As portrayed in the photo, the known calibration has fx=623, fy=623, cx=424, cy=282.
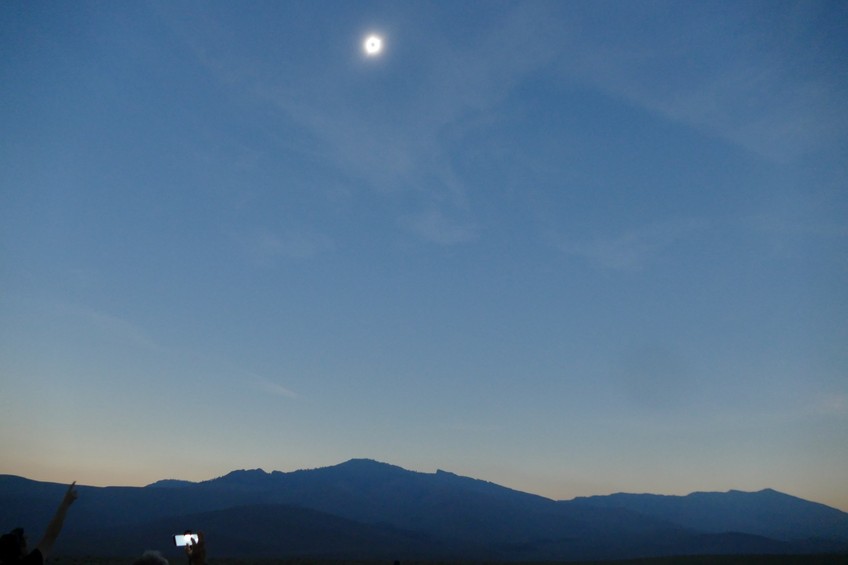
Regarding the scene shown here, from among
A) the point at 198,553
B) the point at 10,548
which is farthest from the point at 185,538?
the point at 10,548

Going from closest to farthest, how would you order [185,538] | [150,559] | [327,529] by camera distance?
1. [150,559]
2. [185,538]
3. [327,529]

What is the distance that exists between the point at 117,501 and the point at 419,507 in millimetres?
88539

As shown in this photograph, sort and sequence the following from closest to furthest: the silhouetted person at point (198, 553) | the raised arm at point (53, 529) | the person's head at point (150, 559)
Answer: the person's head at point (150, 559), the raised arm at point (53, 529), the silhouetted person at point (198, 553)

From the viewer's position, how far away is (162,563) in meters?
3.87

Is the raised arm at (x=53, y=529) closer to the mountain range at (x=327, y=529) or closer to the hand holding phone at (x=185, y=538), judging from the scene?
the hand holding phone at (x=185, y=538)

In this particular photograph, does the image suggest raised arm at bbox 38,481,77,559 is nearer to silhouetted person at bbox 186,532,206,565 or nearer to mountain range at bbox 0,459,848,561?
silhouetted person at bbox 186,532,206,565

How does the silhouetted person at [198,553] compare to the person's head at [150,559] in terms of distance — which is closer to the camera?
the person's head at [150,559]

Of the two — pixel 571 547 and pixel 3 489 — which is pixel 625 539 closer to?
A: pixel 571 547

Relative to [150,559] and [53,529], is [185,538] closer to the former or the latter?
[53,529]

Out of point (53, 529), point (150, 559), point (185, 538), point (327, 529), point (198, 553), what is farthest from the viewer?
point (327, 529)

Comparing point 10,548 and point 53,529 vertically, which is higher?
point 53,529

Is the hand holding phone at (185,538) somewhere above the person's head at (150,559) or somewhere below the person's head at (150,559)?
above

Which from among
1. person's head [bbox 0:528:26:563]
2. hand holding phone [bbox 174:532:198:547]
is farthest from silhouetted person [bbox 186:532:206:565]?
person's head [bbox 0:528:26:563]

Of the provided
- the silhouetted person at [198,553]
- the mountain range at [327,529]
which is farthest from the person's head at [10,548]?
the mountain range at [327,529]
